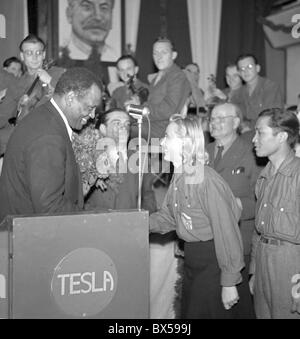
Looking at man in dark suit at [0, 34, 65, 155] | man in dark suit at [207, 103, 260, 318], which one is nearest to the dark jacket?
man in dark suit at [207, 103, 260, 318]

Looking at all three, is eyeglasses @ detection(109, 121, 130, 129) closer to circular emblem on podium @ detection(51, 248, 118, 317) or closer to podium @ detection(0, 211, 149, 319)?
podium @ detection(0, 211, 149, 319)

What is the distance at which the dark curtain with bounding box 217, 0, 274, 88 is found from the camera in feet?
23.6

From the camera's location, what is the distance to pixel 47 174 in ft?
6.13

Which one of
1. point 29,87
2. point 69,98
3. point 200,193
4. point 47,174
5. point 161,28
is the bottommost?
point 200,193

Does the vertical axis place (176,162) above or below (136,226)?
above

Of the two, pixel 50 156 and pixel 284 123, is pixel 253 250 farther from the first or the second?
pixel 50 156

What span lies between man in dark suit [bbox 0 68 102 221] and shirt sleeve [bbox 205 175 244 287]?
63 cm

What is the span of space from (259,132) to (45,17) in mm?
4299

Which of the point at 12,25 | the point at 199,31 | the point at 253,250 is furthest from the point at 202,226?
the point at 199,31

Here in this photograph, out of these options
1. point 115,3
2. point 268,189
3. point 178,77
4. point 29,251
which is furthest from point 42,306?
point 115,3

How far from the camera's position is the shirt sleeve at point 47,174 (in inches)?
73.2

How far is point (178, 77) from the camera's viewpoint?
12.4 ft

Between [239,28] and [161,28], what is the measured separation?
54.4 inches
